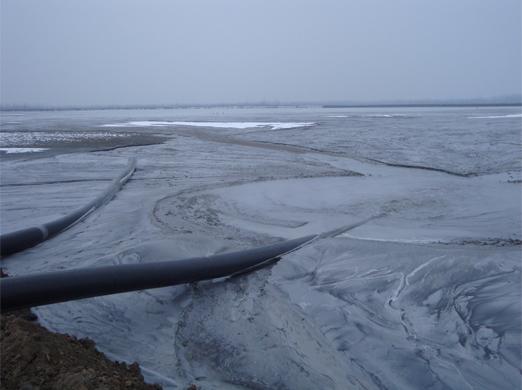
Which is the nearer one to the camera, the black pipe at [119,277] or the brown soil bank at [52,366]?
the brown soil bank at [52,366]

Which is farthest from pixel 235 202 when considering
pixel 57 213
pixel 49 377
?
pixel 49 377

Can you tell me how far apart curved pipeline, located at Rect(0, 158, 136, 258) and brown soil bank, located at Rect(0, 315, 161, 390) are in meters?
2.55

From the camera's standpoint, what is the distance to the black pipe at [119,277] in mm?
3588

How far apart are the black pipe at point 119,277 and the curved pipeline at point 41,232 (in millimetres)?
2258

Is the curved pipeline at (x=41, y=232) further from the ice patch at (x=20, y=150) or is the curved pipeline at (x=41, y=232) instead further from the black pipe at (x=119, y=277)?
the ice patch at (x=20, y=150)

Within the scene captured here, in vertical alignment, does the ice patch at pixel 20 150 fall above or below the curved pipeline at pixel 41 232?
above

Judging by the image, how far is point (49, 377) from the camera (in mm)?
2760

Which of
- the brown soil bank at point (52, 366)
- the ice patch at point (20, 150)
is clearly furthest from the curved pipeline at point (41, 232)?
the ice patch at point (20, 150)

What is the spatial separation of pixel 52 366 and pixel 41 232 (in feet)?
12.8

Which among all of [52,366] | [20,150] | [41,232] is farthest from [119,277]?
[20,150]

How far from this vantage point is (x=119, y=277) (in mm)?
4301

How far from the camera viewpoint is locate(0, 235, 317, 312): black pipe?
11.8 feet

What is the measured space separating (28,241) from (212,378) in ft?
12.6

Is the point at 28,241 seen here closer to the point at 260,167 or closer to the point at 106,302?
the point at 106,302
